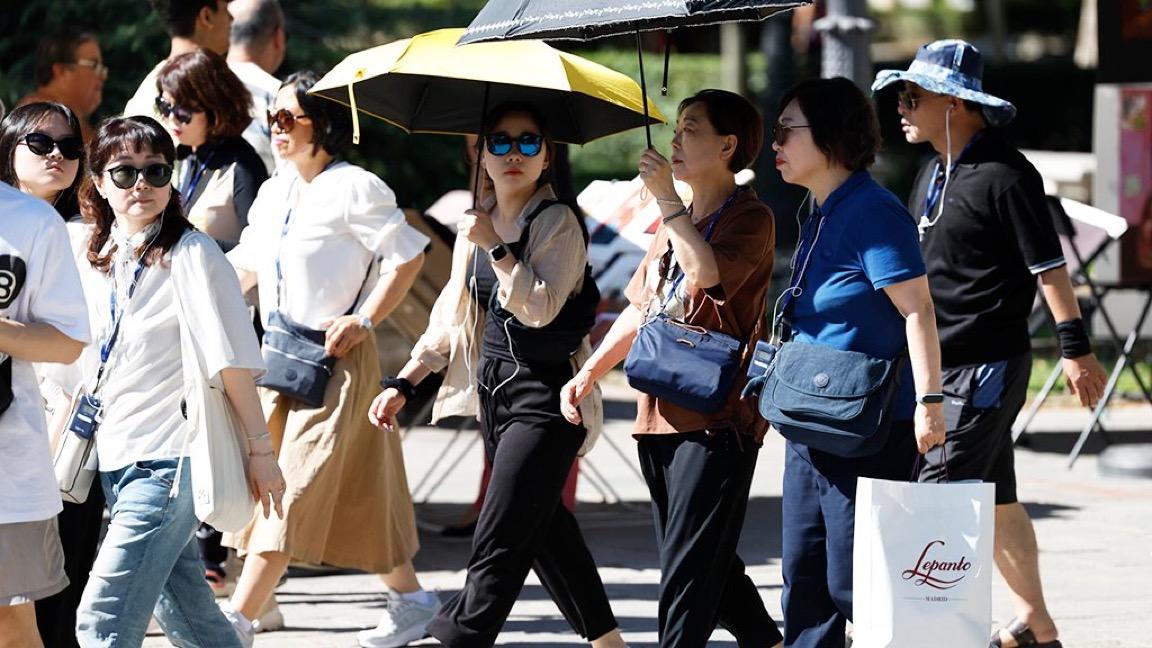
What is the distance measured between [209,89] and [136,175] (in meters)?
1.81

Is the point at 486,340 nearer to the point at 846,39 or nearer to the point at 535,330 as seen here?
the point at 535,330

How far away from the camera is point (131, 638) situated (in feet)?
15.0

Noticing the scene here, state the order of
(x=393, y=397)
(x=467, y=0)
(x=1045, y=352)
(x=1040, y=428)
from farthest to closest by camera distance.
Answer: (x=467, y=0) → (x=1045, y=352) → (x=1040, y=428) → (x=393, y=397)

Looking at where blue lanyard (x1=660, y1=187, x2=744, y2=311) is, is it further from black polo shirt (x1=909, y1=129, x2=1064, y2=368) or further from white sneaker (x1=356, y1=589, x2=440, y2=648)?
white sneaker (x1=356, y1=589, x2=440, y2=648)

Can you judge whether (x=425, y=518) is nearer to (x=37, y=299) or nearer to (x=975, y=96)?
(x=975, y=96)

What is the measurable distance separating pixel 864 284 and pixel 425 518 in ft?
14.2

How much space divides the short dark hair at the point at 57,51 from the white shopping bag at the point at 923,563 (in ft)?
15.7

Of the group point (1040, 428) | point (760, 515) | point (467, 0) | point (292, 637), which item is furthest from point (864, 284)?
point (467, 0)

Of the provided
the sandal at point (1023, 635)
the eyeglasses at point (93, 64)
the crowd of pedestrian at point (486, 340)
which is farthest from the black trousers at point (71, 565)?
the eyeglasses at point (93, 64)

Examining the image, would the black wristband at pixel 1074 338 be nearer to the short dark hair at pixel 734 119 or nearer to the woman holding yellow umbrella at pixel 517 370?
the short dark hair at pixel 734 119

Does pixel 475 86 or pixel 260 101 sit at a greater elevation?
pixel 475 86

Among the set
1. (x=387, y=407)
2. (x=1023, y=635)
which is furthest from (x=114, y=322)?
(x=1023, y=635)

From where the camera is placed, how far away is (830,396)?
180 inches

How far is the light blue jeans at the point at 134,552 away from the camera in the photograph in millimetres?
4539
